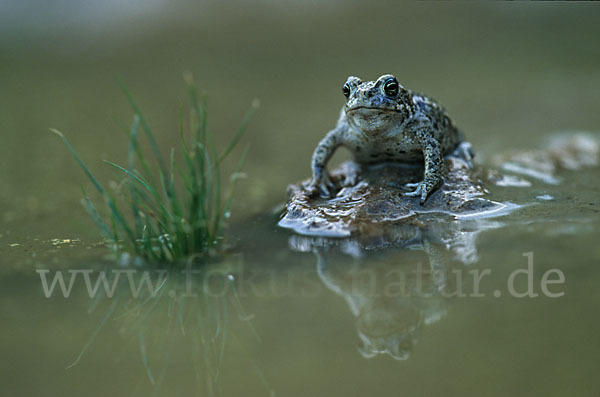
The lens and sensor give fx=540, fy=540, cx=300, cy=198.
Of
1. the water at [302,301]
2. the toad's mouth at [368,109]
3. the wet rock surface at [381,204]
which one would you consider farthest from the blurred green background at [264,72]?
the toad's mouth at [368,109]

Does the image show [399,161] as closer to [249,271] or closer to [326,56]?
[249,271]

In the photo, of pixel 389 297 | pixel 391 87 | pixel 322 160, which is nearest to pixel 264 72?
pixel 322 160

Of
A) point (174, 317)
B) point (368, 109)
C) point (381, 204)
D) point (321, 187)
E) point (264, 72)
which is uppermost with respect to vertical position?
point (264, 72)

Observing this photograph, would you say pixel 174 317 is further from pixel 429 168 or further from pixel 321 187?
pixel 429 168

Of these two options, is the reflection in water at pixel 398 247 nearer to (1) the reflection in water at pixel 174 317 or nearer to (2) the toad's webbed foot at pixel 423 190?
(2) the toad's webbed foot at pixel 423 190

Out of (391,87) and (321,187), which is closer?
(391,87)


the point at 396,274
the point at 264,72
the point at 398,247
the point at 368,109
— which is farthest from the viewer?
the point at 264,72

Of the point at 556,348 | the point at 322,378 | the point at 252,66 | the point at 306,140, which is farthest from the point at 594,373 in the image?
the point at 252,66
